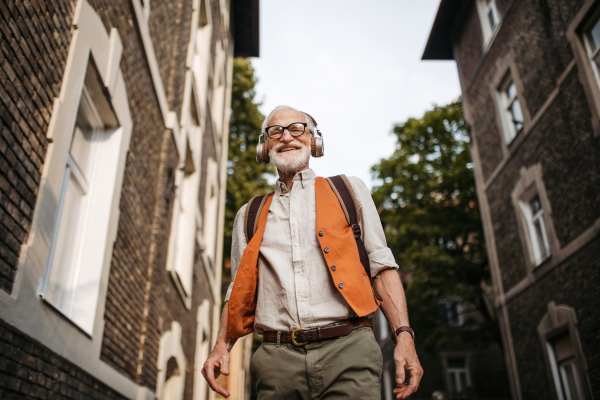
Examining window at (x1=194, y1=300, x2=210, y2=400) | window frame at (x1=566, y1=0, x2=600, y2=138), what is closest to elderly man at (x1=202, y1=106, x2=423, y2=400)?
window at (x1=194, y1=300, x2=210, y2=400)

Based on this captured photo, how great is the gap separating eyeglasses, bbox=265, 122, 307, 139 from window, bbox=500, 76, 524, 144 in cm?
1138

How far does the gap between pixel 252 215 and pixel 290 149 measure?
410 mm

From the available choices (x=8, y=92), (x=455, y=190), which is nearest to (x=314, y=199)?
(x=8, y=92)

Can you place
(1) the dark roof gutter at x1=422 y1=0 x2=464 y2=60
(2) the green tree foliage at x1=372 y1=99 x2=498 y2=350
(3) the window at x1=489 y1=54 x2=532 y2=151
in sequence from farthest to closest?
(2) the green tree foliage at x1=372 y1=99 x2=498 y2=350 < (1) the dark roof gutter at x1=422 y1=0 x2=464 y2=60 < (3) the window at x1=489 y1=54 x2=532 y2=151

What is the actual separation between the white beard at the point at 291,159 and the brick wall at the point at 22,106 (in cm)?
153

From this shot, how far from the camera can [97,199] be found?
200 inches

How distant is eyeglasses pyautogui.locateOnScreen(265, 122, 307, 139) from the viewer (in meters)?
2.84

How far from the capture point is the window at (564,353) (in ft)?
32.2

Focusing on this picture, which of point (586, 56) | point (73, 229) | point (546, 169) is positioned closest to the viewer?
point (73, 229)

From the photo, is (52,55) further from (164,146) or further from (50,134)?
(164,146)

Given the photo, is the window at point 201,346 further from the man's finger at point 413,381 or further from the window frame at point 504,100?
the window frame at point 504,100

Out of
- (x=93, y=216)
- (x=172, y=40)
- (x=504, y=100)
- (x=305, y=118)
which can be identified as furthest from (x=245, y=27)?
(x=305, y=118)

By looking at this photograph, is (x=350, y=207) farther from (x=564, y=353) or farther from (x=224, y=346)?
(x=564, y=353)

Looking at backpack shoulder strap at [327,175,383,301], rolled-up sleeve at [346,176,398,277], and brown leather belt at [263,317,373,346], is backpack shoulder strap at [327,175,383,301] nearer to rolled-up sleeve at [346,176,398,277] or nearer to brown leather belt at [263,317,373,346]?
rolled-up sleeve at [346,176,398,277]
